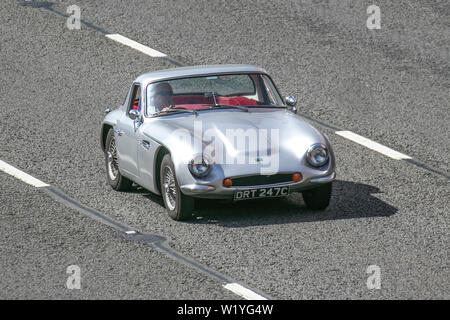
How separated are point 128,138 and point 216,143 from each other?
166 cm

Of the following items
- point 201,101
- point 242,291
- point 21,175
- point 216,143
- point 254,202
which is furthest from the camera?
point 21,175

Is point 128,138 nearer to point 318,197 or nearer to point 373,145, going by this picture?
point 318,197

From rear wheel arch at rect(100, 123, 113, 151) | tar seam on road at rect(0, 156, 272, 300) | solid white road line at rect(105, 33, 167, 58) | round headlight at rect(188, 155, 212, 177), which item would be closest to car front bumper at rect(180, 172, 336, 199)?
round headlight at rect(188, 155, 212, 177)

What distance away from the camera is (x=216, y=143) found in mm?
10844

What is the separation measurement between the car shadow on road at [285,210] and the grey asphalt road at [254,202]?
0.11 feet

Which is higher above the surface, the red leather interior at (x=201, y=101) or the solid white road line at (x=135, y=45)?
the solid white road line at (x=135, y=45)

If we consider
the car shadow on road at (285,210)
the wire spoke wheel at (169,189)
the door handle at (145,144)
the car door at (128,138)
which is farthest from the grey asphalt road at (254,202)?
the door handle at (145,144)

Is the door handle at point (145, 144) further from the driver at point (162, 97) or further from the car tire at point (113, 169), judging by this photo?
the car tire at point (113, 169)

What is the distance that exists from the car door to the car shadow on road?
1.08 metres

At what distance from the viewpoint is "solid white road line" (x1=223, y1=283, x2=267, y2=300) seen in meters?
8.48

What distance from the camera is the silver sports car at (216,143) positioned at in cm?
1063

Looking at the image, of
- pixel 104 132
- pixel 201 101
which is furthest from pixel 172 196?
pixel 104 132

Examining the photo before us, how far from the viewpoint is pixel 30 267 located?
941 cm

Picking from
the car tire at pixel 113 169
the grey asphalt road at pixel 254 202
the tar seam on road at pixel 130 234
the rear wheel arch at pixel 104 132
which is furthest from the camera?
the rear wheel arch at pixel 104 132
